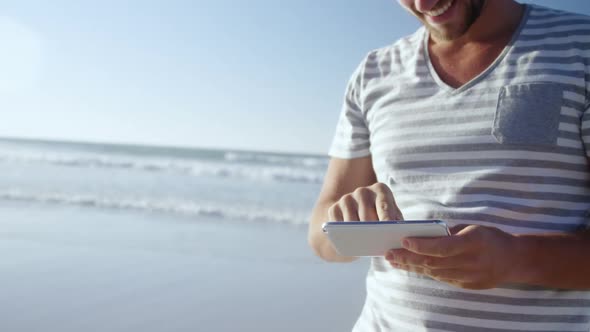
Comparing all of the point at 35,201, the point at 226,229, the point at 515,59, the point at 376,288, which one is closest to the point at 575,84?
the point at 515,59

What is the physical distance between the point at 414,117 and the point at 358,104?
0.24 meters

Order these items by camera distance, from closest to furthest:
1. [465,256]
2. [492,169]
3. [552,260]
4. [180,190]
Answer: [465,256]
[552,260]
[492,169]
[180,190]

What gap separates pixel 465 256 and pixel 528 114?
404 millimetres

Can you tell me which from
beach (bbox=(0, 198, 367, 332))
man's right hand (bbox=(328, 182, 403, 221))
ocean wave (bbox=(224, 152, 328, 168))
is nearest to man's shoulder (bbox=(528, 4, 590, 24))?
man's right hand (bbox=(328, 182, 403, 221))

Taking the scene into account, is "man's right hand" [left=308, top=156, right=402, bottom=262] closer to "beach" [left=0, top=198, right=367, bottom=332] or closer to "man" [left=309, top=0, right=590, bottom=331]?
"man" [left=309, top=0, right=590, bottom=331]

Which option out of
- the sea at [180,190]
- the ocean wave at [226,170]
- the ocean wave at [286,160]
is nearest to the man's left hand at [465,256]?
the sea at [180,190]

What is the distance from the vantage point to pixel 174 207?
27.9 ft

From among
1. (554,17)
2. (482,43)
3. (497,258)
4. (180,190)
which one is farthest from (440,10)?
(180,190)

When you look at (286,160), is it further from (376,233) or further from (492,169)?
(376,233)

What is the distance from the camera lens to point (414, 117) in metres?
1.35

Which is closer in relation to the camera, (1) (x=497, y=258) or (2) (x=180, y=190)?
(1) (x=497, y=258)

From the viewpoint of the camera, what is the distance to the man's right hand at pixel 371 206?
107cm

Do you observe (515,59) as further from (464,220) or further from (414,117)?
(464,220)

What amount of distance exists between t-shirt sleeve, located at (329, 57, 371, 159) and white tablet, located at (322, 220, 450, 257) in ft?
1.60
